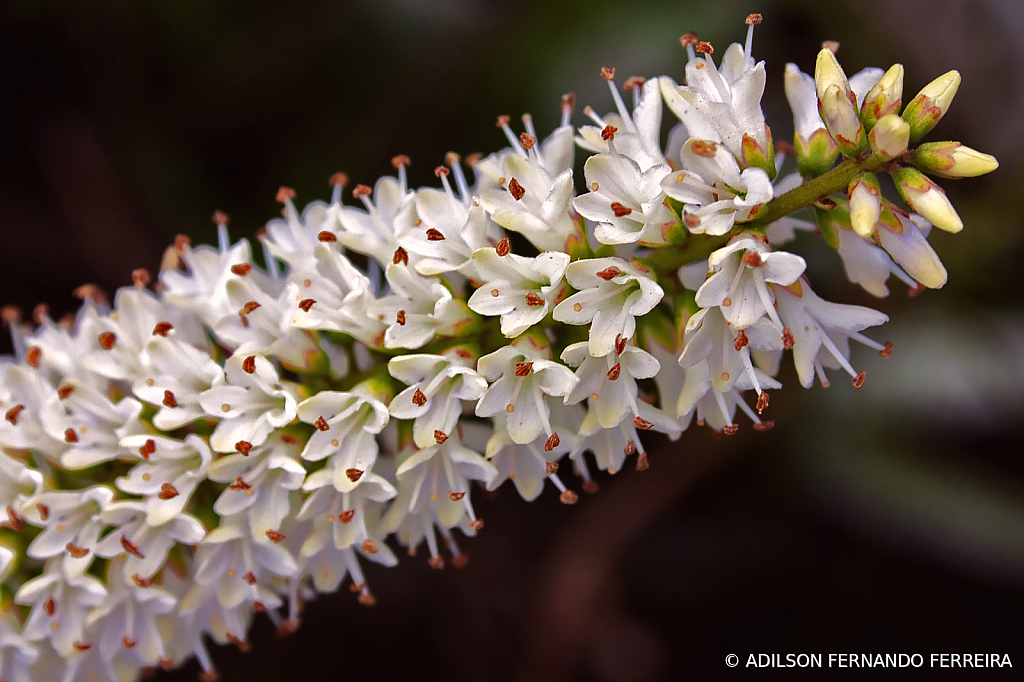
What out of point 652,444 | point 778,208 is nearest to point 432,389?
point 778,208

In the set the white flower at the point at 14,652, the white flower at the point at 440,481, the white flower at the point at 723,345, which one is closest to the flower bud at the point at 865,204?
the white flower at the point at 723,345

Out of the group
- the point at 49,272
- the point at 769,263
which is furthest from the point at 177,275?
the point at 49,272

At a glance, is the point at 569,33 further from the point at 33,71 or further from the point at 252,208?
the point at 33,71

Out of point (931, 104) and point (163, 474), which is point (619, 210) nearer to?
point (931, 104)

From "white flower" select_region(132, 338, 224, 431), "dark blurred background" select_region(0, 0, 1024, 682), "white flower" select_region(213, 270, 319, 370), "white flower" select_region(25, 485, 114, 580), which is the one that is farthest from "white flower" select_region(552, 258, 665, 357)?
"dark blurred background" select_region(0, 0, 1024, 682)

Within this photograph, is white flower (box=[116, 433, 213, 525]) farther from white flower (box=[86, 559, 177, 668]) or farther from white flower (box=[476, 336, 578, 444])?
white flower (box=[476, 336, 578, 444])

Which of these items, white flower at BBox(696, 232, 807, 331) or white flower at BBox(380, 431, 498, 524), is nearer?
white flower at BBox(696, 232, 807, 331)
